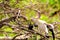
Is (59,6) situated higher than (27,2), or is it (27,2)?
(59,6)

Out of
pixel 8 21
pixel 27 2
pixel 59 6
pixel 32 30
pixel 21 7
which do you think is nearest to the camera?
pixel 32 30

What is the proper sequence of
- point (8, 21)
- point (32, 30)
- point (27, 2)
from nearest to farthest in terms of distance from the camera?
point (32, 30) < point (8, 21) < point (27, 2)

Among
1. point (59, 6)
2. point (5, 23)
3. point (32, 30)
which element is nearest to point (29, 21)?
point (32, 30)

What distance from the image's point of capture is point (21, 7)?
2.68 m

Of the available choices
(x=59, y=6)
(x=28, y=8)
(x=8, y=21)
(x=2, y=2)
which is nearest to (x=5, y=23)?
(x=8, y=21)

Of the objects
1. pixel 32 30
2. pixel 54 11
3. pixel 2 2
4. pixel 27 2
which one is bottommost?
pixel 32 30

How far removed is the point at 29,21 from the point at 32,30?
0.29 ft

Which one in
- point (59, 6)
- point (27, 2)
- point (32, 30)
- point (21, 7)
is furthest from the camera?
point (59, 6)

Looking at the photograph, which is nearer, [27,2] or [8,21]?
[8,21]

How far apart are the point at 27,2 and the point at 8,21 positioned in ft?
1.46

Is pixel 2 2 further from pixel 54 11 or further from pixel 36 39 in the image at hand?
pixel 54 11

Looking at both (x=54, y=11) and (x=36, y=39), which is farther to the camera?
(x=54, y=11)

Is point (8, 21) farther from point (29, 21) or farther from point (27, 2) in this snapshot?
point (27, 2)

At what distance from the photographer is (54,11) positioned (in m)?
6.19
